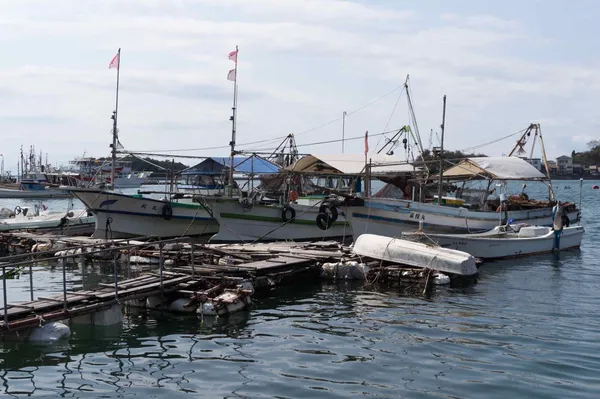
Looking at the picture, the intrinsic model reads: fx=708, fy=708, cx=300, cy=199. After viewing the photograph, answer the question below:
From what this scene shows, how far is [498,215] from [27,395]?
2413 centimetres

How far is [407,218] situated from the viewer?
2881cm

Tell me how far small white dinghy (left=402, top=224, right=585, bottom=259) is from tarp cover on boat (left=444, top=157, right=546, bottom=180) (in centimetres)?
251

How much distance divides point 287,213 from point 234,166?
472cm

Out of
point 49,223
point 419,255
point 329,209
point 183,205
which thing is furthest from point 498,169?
point 49,223

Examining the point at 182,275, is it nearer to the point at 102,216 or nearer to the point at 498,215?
the point at 102,216

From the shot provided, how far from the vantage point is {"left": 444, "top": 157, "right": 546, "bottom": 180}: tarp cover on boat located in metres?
31.6

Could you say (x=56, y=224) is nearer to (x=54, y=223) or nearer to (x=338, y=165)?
(x=54, y=223)

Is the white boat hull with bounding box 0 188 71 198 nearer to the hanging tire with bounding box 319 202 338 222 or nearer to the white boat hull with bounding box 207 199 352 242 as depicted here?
the white boat hull with bounding box 207 199 352 242

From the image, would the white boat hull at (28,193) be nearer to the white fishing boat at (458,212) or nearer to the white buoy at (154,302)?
the white fishing boat at (458,212)

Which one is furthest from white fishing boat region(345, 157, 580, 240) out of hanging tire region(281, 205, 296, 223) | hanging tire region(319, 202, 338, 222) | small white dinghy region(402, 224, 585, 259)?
hanging tire region(281, 205, 296, 223)

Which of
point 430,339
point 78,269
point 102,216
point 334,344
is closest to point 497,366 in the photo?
point 430,339

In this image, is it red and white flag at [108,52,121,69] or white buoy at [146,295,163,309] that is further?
red and white flag at [108,52,121,69]

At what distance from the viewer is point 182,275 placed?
18281mm

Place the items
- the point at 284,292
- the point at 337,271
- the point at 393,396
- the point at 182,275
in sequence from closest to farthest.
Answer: the point at 393,396, the point at 182,275, the point at 284,292, the point at 337,271
